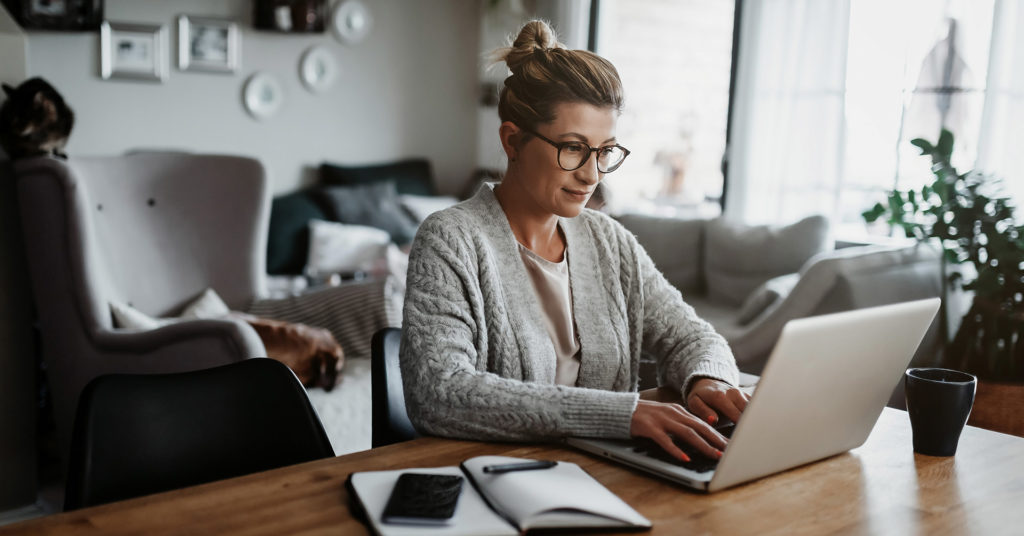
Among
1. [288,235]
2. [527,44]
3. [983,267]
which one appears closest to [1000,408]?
[983,267]

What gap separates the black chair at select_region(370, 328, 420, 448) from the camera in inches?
55.1

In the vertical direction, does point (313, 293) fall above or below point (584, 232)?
below

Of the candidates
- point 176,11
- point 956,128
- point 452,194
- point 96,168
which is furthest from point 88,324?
point 452,194

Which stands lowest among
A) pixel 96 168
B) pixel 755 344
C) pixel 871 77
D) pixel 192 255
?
pixel 755 344

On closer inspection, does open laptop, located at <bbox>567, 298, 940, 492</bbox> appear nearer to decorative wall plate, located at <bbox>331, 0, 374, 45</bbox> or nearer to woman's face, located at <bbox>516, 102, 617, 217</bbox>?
woman's face, located at <bbox>516, 102, 617, 217</bbox>

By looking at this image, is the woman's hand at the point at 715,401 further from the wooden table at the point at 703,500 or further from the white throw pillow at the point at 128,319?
the white throw pillow at the point at 128,319

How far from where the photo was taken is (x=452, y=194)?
614 centimetres

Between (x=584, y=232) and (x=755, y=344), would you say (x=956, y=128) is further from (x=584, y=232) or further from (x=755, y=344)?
(x=584, y=232)

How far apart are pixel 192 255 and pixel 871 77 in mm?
3043

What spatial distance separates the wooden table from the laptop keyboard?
0.04m

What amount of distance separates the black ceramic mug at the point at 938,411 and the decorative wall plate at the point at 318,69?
15.4 feet

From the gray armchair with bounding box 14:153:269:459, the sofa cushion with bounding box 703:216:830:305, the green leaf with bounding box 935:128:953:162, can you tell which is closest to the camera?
the gray armchair with bounding box 14:153:269:459

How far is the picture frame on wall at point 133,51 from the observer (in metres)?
4.59

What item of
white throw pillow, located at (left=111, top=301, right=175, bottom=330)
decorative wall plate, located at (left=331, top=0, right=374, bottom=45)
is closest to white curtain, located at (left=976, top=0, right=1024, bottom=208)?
white throw pillow, located at (left=111, top=301, right=175, bottom=330)
